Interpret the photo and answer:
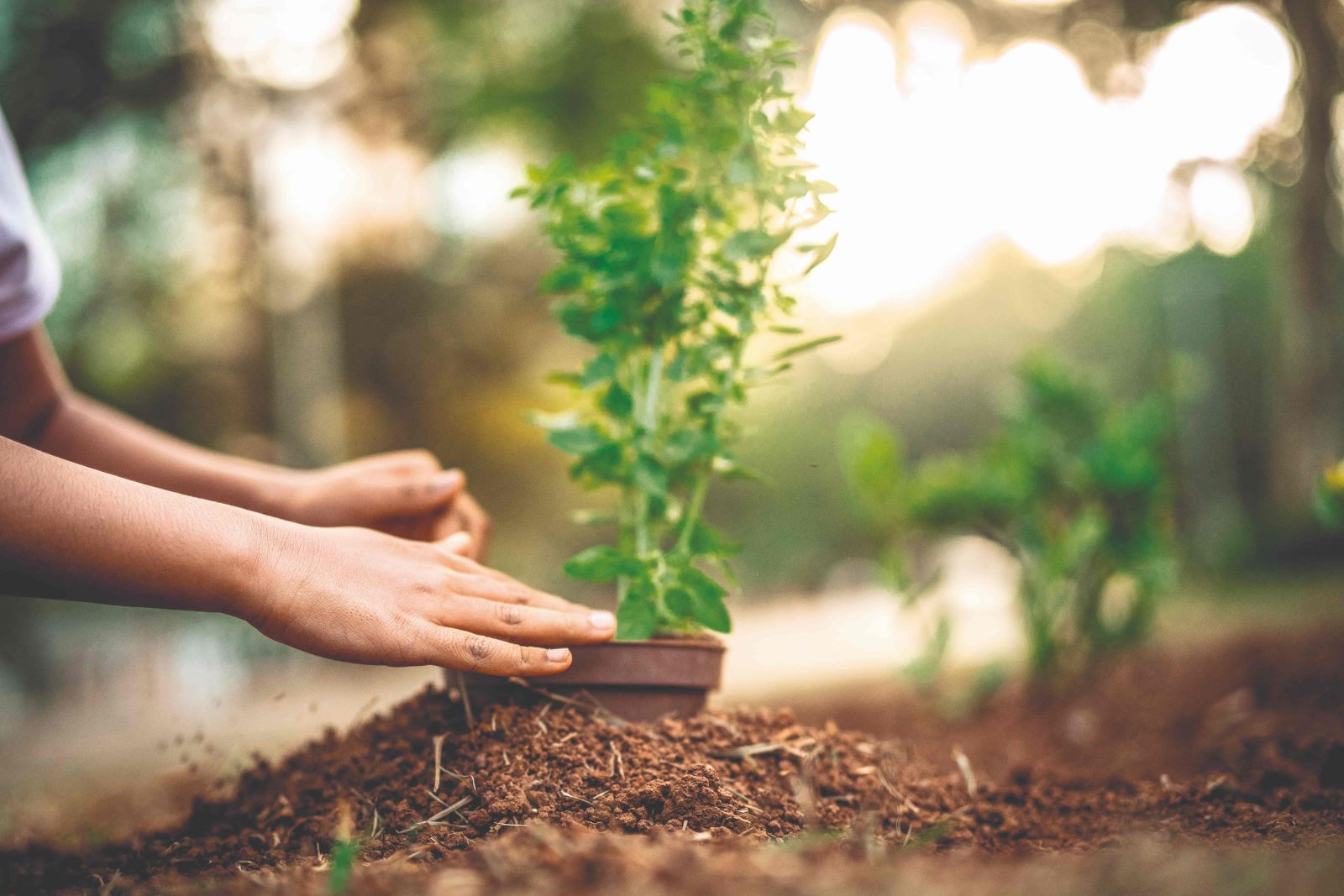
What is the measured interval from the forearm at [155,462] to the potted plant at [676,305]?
0.74 metres

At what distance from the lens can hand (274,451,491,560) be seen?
2.13 metres

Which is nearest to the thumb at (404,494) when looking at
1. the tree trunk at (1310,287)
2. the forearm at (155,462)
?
the forearm at (155,462)

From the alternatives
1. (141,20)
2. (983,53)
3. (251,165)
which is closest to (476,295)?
(251,165)

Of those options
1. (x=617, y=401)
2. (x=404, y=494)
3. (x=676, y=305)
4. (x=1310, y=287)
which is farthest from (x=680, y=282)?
(x=1310, y=287)

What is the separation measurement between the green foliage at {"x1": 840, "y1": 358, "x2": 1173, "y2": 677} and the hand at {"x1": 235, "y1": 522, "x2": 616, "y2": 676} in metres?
2.39

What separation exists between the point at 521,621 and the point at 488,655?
81 millimetres

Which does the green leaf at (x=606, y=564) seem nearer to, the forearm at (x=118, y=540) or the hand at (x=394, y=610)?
the hand at (x=394, y=610)

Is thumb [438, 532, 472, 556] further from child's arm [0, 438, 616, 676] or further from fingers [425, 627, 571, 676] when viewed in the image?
fingers [425, 627, 571, 676]

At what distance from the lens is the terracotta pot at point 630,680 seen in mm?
1844

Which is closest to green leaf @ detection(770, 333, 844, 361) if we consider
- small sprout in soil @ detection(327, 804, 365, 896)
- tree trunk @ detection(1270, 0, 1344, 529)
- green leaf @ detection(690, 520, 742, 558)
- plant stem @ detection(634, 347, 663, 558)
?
plant stem @ detection(634, 347, 663, 558)

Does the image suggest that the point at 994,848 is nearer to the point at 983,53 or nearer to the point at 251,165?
the point at 983,53

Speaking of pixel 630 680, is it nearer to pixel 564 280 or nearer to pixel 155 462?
pixel 564 280

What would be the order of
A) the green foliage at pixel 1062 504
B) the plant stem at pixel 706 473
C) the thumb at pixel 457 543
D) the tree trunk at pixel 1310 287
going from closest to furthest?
the thumb at pixel 457 543
the plant stem at pixel 706 473
the green foliage at pixel 1062 504
the tree trunk at pixel 1310 287

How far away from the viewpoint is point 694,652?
1901 millimetres
